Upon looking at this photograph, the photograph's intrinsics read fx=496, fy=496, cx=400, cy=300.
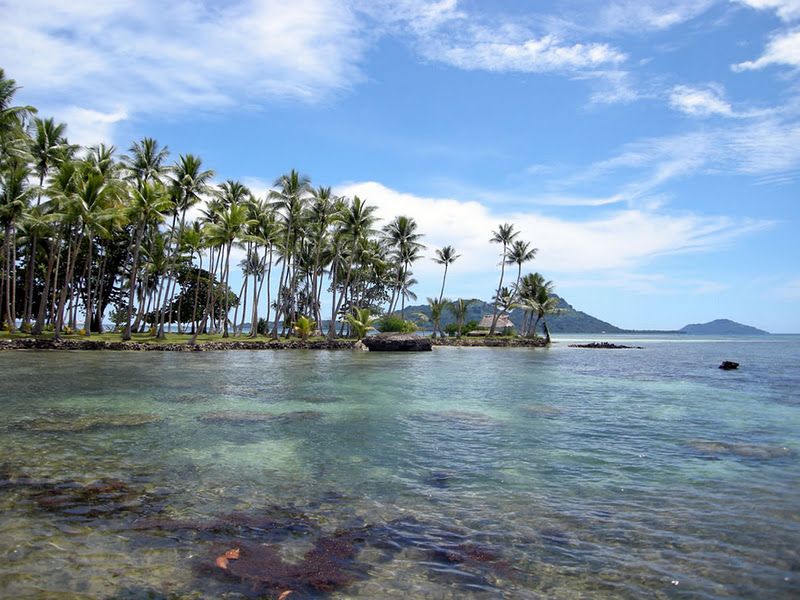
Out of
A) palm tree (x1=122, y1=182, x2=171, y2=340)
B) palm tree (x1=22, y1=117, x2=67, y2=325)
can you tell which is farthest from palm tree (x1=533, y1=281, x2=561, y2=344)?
palm tree (x1=22, y1=117, x2=67, y2=325)

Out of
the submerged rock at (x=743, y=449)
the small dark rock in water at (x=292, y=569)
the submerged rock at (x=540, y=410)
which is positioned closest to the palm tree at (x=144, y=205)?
the submerged rock at (x=540, y=410)

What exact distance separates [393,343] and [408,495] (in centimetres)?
4137

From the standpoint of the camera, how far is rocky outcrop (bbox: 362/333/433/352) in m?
48.7

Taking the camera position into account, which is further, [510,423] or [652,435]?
[510,423]

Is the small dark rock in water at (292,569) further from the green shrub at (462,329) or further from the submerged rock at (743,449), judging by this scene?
the green shrub at (462,329)

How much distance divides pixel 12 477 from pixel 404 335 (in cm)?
4241

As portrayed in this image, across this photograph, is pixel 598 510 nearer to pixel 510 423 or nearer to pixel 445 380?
pixel 510 423

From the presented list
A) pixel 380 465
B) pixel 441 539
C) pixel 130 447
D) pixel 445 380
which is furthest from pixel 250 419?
pixel 445 380

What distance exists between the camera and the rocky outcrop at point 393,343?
4872cm

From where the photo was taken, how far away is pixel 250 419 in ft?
43.3

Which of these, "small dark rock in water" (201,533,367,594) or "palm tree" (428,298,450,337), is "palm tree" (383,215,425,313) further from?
"small dark rock in water" (201,533,367,594)

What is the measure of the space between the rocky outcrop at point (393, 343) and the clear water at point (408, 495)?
105 feet

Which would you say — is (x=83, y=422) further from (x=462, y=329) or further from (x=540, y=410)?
(x=462, y=329)

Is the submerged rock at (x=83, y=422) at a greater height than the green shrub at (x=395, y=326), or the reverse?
the green shrub at (x=395, y=326)
